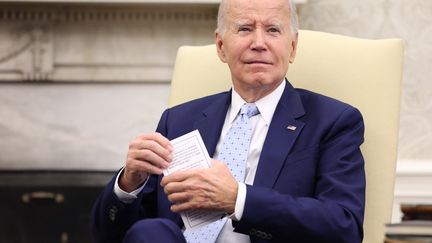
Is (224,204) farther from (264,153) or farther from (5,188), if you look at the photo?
(5,188)

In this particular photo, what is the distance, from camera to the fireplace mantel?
139 inches

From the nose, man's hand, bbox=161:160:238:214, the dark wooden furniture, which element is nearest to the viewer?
man's hand, bbox=161:160:238:214

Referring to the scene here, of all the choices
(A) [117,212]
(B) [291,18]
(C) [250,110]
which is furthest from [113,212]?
(B) [291,18]

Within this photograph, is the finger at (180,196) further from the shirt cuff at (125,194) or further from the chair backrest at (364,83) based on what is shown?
the chair backrest at (364,83)

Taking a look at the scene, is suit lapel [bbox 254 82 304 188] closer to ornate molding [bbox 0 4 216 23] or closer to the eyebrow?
the eyebrow

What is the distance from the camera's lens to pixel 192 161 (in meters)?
1.97

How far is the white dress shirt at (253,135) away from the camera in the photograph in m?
2.08

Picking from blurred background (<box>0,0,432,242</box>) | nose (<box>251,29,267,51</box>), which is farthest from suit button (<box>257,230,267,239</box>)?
blurred background (<box>0,0,432,242</box>)

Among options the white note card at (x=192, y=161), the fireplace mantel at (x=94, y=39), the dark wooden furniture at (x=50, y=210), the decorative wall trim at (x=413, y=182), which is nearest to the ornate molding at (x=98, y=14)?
the fireplace mantel at (x=94, y=39)

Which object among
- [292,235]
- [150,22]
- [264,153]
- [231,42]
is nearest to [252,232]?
[292,235]

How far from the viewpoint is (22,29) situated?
3551mm

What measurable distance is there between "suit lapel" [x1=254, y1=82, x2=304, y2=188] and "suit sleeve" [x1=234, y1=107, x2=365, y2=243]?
0.08m

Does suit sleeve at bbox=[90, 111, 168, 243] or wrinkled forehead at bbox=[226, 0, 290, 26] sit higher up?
wrinkled forehead at bbox=[226, 0, 290, 26]

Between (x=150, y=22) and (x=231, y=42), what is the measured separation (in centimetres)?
133
